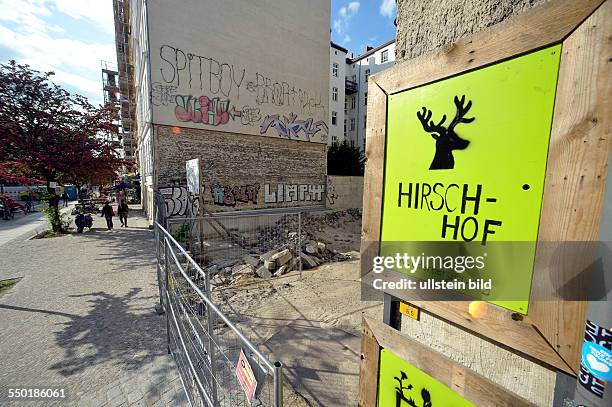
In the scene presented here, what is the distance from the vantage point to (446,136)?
4.69ft

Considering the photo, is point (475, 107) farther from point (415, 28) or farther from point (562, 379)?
point (562, 379)

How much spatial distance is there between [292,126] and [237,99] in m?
3.77

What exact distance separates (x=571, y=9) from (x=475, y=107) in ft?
1.43

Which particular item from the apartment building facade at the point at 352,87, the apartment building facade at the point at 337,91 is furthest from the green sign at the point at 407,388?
the apartment building facade at the point at 337,91

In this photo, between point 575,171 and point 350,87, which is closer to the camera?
point 575,171

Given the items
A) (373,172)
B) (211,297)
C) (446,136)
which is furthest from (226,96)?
(446,136)

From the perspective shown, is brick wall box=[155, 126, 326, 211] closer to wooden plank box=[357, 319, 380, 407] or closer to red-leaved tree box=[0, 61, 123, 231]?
red-leaved tree box=[0, 61, 123, 231]

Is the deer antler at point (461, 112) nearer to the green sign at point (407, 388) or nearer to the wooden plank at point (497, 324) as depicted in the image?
the wooden plank at point (497, 324)

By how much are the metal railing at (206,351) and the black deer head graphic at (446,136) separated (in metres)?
1.39

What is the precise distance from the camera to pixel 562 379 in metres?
1.10

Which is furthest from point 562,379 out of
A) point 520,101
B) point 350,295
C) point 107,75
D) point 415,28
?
point 107,75

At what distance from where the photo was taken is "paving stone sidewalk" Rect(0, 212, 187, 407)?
3.13m

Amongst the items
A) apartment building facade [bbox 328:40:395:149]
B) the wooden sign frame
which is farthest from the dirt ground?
apartment building facade [bbox 328:40:395:149]

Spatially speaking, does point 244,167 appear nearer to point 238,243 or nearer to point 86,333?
point 238,243
